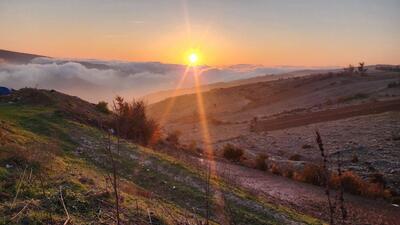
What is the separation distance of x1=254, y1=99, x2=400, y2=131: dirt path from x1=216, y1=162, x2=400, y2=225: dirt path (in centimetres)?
1860

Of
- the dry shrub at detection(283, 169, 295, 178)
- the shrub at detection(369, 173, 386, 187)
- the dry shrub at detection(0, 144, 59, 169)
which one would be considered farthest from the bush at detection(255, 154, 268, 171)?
the dry shrub at detection(0, 144, 59, 169)

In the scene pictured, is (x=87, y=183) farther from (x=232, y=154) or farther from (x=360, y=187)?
(x=232, y=154)

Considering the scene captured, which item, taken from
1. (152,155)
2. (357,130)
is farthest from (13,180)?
(357,130)

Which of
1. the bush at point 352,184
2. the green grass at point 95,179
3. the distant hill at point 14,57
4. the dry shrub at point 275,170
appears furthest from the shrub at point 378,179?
the distant hill at point 14,57

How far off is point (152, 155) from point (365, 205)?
7.34 m

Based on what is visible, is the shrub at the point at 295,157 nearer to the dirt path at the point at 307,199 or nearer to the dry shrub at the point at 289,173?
the dry shrub at the point at 289,173

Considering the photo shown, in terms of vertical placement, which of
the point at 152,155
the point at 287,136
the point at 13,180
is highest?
the point at 13,180

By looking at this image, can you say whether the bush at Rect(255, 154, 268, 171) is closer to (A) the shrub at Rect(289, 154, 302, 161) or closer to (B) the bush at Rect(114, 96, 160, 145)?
(A) the shrub at Rect(289, 154, 302, 161)

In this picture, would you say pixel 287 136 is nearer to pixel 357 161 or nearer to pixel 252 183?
pixel 357 161

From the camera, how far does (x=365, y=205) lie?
15797 mm

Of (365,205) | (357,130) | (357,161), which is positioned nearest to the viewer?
(365,205)

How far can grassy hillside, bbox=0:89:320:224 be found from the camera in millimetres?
6566

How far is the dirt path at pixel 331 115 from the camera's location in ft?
120

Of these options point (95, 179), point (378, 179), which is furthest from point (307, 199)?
point (95, 179)
